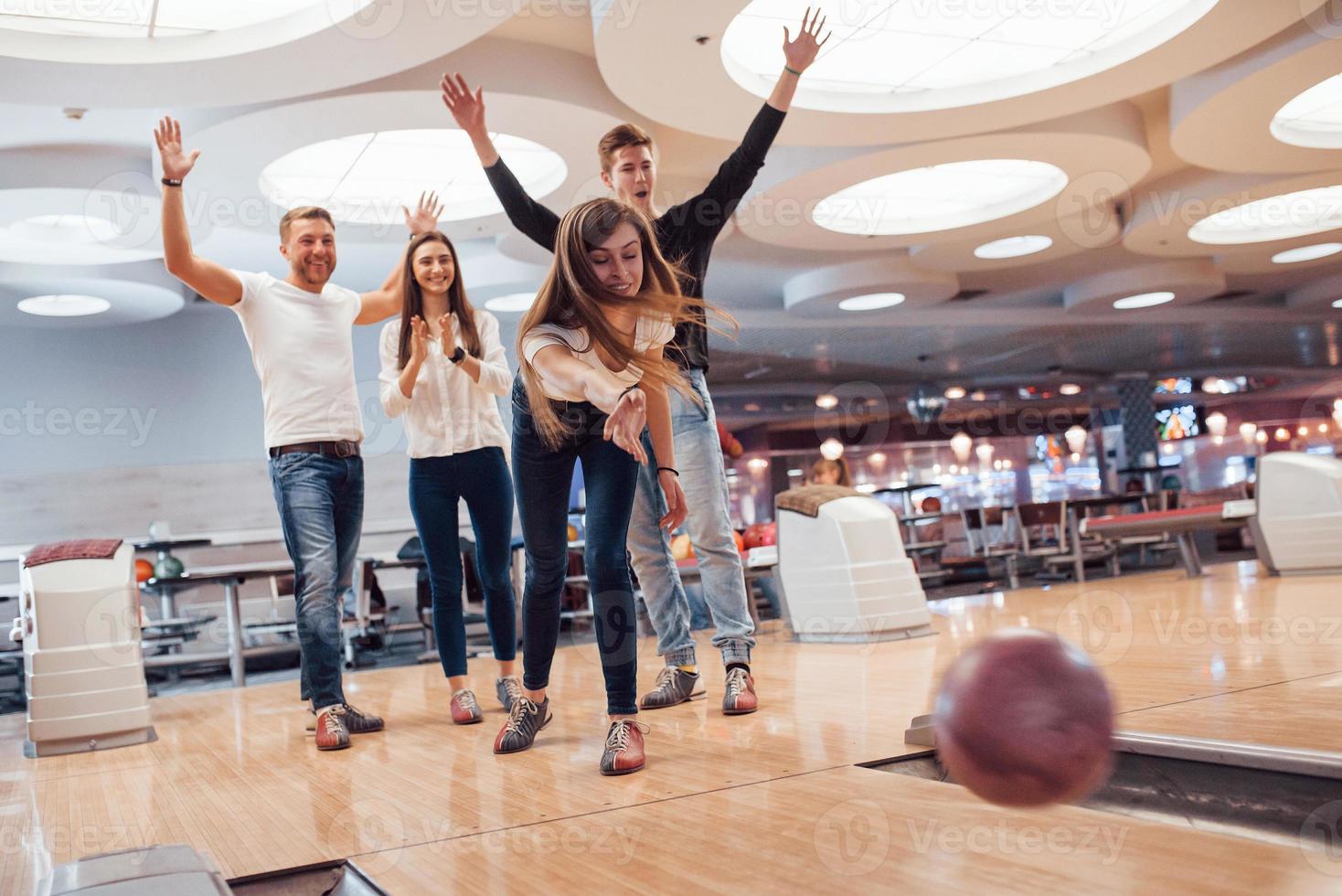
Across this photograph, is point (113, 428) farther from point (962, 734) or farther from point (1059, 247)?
point (962, 734)

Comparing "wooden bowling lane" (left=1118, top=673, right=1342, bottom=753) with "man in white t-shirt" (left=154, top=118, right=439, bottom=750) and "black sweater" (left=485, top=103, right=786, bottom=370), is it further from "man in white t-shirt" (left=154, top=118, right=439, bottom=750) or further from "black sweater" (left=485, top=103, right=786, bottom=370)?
"man in white t-shirt" (left=154, top=118, right=439, bottom=750)

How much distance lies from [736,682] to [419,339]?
1.20 meters

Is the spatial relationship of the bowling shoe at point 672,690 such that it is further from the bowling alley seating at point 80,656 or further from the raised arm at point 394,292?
the bowling alley seating at point 80,656

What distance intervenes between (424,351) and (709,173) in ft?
17.9

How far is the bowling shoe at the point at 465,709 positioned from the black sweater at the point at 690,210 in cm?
111

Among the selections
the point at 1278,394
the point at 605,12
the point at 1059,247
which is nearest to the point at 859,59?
the point at 605,12

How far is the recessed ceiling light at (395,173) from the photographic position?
6.43 meters

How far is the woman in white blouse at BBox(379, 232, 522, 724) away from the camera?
114 inches

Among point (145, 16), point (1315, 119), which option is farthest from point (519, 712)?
point (1315, 119)

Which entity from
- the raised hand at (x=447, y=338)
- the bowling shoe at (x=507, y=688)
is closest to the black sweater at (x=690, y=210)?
the raised hand at (x=447, y=338)

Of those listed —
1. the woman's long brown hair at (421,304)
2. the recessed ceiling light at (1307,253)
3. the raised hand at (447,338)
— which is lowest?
the raised hand at (447,338)

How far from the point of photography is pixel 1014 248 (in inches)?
380

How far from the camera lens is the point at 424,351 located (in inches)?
110

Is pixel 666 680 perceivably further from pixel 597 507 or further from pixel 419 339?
pixel 419 339
